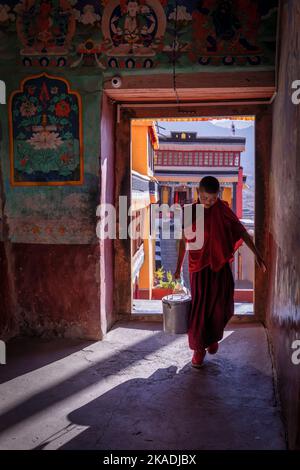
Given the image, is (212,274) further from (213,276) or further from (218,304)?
(218,304)

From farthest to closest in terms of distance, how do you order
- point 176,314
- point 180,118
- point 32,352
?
point 180,118 < point 32,352 < point 176,314

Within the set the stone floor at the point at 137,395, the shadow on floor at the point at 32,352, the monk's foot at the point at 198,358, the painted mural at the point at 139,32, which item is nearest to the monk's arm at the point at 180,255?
the monk's foot at the point at 198,358

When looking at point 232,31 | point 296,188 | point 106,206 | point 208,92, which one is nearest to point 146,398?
point 296,188

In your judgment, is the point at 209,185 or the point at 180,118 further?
the point at 180,118

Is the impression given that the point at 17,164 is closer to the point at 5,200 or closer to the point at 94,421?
the point at 5,200

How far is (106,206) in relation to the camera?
500 centimetres

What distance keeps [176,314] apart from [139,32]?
2684mm

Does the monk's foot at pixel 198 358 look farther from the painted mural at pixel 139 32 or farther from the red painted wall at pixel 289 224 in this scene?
the painted mural at pixel 139 32

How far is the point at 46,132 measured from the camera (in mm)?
4656

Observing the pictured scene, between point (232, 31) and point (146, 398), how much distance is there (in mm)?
3357

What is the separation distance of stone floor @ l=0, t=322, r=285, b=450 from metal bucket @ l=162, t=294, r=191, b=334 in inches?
13.6

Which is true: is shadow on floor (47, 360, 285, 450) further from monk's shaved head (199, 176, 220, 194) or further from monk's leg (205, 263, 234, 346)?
monk's shaved head (199, 176, 220, 194)

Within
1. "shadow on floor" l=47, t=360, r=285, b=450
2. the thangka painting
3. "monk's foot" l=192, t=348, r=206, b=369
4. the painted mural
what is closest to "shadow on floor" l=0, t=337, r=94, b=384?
"shadow on floor" l=47, t=360, r=285, b=450

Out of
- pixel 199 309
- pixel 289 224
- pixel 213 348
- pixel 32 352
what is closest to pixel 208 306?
pixel 199 309
